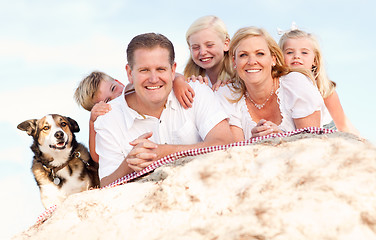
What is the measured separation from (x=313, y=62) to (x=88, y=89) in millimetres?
3418

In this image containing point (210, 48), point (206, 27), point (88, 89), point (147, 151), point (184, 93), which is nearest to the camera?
point (147, 151)

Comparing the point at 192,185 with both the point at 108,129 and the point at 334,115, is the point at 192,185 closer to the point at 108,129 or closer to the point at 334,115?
the point at 108,129

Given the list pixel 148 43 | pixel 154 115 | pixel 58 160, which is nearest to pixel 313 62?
pixel 154 115

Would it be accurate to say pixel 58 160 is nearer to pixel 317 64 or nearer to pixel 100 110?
pixel 100 110

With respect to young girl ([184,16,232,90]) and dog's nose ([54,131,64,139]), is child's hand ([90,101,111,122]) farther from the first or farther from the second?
dog's nose ([54,131,64,139])

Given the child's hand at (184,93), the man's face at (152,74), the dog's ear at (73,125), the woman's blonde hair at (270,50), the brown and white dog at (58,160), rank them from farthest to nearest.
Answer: the dog's ear at (73,125), the brown and white dog at (58,160), the woman's blonde hair at (270,50), the child's hand at (184,93), the man's face at (152,74)

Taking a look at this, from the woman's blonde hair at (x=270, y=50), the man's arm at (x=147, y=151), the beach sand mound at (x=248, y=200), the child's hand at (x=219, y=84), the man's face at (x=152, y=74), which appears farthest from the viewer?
the child's hand at (x=219, y=84)

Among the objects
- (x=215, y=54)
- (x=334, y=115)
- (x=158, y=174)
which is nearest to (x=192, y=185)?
(x=158, y=174)

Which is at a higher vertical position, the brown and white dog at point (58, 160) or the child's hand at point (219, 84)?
the child's hand at point (219, 84)

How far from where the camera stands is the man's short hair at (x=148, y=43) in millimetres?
4566

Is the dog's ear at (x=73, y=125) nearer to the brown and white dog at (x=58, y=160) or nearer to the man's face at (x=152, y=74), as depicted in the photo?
the brown and white dog at (x=58, y=160)

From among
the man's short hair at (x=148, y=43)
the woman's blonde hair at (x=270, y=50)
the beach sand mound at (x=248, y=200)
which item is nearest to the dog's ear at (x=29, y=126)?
the man's short hair at (x=148, y=43)

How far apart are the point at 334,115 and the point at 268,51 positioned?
2.18 meters

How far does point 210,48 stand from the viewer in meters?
6.14
